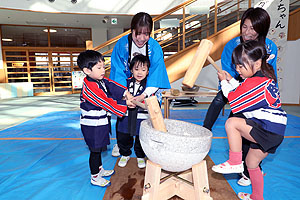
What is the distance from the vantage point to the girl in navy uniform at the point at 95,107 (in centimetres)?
121

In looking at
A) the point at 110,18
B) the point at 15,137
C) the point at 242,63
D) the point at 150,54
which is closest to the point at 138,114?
the point at 150,54

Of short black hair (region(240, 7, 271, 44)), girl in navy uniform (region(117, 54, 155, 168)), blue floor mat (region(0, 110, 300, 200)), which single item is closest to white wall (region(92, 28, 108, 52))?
blue floor mat (region(0, 110, 300, 200))

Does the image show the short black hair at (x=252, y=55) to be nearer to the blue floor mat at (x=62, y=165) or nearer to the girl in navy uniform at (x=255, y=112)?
the girl in navy uniform at (x=255, y=112)

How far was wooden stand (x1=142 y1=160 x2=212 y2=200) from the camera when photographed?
1.00 meters

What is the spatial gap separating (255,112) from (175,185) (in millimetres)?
632

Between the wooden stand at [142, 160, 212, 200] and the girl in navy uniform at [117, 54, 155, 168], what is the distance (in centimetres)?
45

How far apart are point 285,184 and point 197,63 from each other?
1.09 metres

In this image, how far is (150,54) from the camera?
Answer: 5.18 feet

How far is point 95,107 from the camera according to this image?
1.25 meters

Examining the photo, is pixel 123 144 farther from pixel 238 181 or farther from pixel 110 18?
pixel 110 18

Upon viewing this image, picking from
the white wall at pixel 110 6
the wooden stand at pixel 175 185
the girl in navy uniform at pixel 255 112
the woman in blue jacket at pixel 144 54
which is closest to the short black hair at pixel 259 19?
the girl in navy uniform at pixel 255 112

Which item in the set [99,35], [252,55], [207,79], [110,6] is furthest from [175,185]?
[99,35]

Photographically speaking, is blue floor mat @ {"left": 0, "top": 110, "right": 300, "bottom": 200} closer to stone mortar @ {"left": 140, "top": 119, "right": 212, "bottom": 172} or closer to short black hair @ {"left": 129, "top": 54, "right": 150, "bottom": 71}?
stone mortar @ {"left": 140, "top": 119, "right": 212, "bottom": 172}

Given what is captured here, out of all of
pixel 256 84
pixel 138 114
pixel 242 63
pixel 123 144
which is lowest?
pixel 123 144
